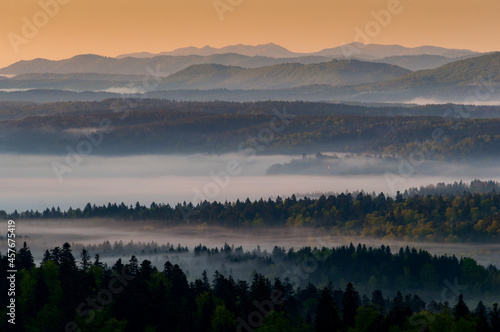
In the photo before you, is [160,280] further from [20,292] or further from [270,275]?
[270,275]

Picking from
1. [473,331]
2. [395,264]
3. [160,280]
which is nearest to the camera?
[473,331]

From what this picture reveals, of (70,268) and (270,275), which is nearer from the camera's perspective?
(70,268)

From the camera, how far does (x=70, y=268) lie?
120312mm

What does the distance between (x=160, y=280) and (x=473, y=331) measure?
32344mm

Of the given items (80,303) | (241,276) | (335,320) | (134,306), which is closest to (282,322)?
(335,320)

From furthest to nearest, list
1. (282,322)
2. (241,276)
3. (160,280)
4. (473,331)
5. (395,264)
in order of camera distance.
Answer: (395,264)
(241,276)
(160,280)
(282,322)
(473,331)

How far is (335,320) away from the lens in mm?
101375

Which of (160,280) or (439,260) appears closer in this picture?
(160,280)

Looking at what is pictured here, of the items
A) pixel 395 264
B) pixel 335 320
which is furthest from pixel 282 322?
pixel 395 264

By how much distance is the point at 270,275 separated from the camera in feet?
597

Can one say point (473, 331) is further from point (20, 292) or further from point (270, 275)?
point (270, 275)

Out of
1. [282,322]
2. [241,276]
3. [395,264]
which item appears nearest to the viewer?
[282,322]

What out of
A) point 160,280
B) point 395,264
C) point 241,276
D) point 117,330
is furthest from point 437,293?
point 117,330

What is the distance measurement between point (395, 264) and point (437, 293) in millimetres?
15970
